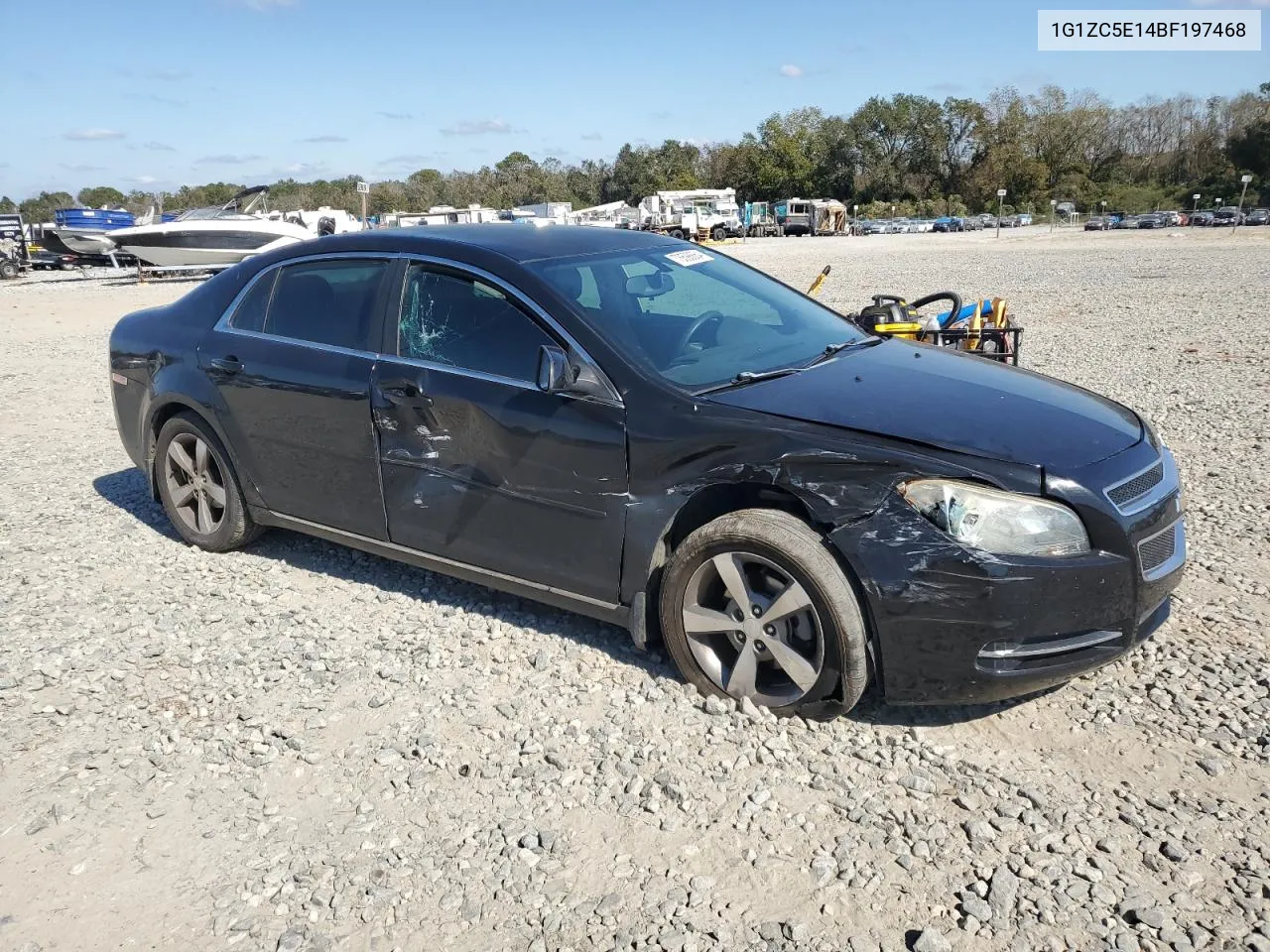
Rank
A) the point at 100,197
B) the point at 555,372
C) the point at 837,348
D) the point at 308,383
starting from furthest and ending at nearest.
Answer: the point at 100,197 → the point at 308,383 → the point at 837,348 → the point at 555,372

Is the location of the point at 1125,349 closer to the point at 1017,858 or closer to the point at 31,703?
the point at 1017,858

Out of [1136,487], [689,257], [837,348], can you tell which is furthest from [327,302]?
[1136,487]

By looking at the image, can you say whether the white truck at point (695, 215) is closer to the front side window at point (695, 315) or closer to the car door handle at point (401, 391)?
the front side window at point (695, 315)

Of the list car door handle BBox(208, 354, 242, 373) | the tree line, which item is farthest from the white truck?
car door handle BBox(208, 354, 242, 373)

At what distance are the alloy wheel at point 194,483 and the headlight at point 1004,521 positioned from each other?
12.4ft

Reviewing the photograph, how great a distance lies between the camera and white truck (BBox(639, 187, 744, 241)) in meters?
60.7

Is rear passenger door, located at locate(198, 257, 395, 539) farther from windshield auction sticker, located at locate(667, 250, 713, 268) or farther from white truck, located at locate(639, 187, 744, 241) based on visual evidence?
white truck, located at locate(639, 187, 744, 241)

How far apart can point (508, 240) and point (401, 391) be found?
83 cm

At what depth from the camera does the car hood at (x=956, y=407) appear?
3.30m

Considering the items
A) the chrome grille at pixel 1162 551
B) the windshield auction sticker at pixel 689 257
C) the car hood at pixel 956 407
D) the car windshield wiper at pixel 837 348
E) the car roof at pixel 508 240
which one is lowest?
the chrome grille at pixel 1162 551

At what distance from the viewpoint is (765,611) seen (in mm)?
3469

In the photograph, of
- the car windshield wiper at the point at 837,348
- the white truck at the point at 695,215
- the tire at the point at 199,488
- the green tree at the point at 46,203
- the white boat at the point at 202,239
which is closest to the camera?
the car windshield wiper at the point at 837,348

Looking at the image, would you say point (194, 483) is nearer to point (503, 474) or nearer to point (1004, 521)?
point (503, 474)

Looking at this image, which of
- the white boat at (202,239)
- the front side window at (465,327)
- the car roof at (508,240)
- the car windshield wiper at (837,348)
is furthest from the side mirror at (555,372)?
the white boat at (202,239)
